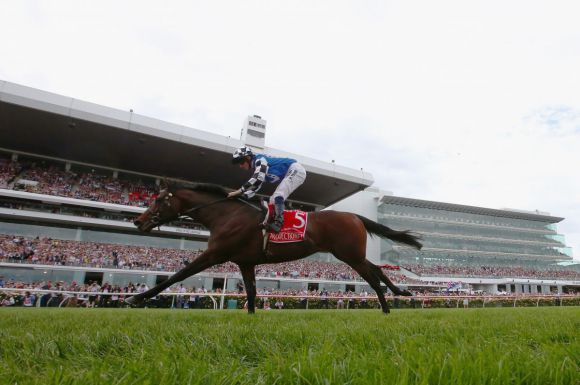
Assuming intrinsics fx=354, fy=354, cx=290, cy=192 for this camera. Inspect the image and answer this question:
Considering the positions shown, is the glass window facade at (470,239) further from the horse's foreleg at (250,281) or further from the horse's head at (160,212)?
the horse's head at (160,212)

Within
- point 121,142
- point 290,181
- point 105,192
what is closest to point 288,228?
point 290,181

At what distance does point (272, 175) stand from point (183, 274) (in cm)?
199

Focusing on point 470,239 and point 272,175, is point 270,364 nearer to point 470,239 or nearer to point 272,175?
point 272,175

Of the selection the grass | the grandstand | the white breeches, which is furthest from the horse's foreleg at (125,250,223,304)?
the grandstand

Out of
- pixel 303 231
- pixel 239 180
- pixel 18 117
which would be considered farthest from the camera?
pixel 239 180

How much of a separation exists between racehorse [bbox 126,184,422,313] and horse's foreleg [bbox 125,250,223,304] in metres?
0.01

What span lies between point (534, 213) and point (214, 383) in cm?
8497

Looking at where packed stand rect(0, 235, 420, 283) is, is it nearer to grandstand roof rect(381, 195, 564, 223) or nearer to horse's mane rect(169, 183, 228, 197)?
horse's mane rect(169, 183, 228, 197)

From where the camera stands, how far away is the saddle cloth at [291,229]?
17.1ft

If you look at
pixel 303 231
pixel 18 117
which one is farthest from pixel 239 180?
pixel 303 231

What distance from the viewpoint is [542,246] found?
67.6 metres

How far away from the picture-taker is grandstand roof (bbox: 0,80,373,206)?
26531 millimetres

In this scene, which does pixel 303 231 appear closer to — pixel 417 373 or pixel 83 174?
pixel 417 373

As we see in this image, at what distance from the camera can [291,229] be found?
529cm
